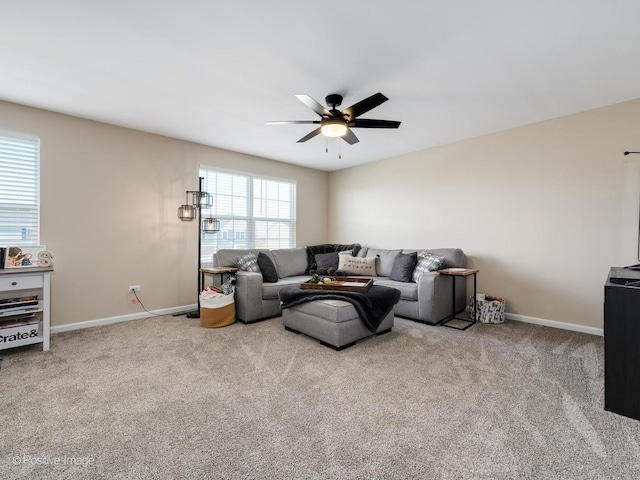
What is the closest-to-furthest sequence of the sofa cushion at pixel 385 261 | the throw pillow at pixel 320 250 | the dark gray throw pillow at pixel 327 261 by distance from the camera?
the sofa cushion at pixel 385 261 < the throw pillow at pixel 320 250 < the dark gray throw pillow at pixel 327 261

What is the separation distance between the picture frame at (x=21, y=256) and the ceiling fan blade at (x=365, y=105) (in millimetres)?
3501

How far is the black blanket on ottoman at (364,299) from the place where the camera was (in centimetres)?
317

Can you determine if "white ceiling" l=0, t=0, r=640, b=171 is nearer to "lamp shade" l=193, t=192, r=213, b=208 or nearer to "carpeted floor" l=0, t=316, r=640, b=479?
"lamp shade" l=193, t=192, r=213, b=208

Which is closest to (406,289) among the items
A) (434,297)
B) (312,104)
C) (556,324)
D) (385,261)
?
(434,297)

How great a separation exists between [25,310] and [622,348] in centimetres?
493

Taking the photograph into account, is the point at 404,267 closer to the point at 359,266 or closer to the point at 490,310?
the point at 359,266

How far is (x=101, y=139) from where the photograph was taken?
3.84m

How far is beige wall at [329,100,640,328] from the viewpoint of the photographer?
338 centimetres

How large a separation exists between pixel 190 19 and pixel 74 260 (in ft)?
10.3

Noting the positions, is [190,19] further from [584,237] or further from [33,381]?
[584,237]

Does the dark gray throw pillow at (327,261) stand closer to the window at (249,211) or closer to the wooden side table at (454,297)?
the window at (249,211)

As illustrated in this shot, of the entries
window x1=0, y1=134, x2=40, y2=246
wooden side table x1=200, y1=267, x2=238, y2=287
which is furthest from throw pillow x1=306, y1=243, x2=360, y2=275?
window x1=0, y1=134, x2=40, y2=246

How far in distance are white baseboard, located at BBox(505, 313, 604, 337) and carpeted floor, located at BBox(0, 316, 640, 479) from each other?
31 centimetres

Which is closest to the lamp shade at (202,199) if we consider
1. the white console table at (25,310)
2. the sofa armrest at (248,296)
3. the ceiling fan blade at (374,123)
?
the sofa armrest at (248,296)
